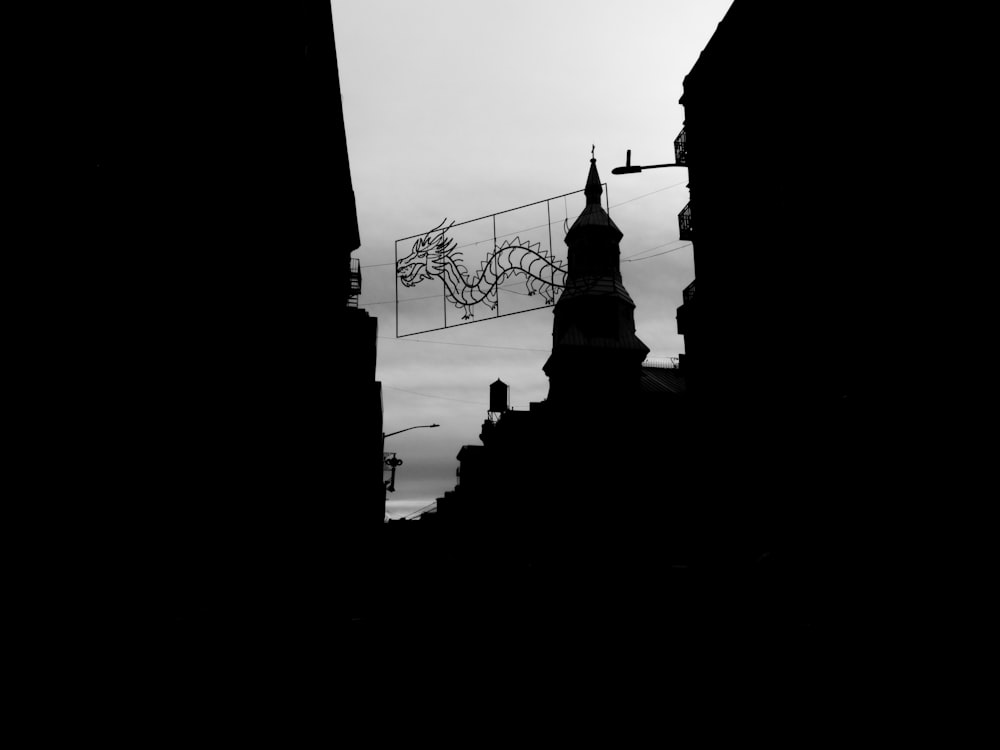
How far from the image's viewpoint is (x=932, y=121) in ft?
35.1

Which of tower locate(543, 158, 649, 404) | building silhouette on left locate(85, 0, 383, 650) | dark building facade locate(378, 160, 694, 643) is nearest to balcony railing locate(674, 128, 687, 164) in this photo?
dark building facade locate(378, 160, 694, 643)

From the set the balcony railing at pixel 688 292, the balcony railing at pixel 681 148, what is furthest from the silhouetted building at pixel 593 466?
the balcony railing at pixel 681 148

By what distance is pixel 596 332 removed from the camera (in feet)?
167

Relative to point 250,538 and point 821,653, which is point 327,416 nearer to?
point 250,538

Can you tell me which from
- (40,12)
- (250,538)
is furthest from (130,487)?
(250,538)

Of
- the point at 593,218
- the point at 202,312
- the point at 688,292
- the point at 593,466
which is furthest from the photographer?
the point at 593,218

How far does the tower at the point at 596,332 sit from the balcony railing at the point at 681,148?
75.0 ft

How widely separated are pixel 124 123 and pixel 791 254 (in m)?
13.8

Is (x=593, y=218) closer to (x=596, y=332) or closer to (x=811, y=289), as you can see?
(x=596, y=332)

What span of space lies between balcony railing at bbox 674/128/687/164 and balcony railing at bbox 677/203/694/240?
1559 millimetres

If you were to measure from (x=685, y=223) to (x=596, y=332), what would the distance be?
29.0 metres

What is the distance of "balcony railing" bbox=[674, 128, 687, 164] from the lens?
20.8m

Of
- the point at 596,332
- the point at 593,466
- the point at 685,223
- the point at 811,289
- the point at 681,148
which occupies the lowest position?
the point at 593,466

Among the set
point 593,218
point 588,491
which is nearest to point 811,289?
point 588,491
